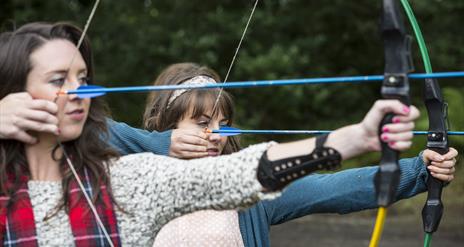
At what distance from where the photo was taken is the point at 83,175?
61.6 inches

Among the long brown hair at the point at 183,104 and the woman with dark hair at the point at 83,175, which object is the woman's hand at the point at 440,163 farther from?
the woman with dark hair at the point at 83,175

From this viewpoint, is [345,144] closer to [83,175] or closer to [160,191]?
[160,191]

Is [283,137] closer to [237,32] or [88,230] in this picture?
[237,32]

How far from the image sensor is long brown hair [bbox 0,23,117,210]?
1.54 metres

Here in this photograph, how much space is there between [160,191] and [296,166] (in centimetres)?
28

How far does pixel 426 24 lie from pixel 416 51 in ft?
1.28

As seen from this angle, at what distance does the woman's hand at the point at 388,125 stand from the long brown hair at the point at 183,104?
0.94m

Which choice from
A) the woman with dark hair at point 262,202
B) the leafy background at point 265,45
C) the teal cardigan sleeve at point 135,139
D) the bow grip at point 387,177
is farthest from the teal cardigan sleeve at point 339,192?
the leafy background at point 265,45

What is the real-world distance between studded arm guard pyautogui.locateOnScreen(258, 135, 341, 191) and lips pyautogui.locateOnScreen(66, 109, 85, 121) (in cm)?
39

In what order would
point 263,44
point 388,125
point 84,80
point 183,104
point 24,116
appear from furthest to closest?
point 263,44 → point 183,104 → point 84,80 → point 24,116 → point 388,125

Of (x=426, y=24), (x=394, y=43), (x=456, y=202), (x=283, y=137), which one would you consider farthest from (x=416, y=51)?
(x=394, y=43)

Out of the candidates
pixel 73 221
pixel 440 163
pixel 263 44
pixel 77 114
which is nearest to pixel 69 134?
pixel 77 114

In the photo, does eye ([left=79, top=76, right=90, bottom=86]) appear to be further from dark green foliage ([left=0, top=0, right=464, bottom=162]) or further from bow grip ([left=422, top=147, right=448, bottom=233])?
dark green foliage ([left=0, top=0, right=464, bottom=162])

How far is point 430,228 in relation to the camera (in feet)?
7.16
